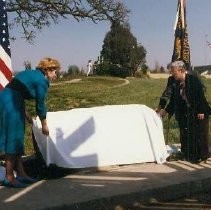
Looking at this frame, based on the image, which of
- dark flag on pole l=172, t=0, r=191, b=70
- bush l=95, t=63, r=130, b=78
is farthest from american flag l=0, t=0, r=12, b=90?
bush l=95, t=63, r=130, b=78

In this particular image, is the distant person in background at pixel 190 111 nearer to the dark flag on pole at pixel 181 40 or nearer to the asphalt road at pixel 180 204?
the dark flag on pole at pixel 181 40

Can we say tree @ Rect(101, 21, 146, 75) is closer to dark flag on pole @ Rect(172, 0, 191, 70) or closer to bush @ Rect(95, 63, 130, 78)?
bush @ Rect(95, 63, 130, 78)

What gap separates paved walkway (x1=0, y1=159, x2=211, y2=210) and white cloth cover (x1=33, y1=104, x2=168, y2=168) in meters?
0.18

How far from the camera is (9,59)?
302 inches

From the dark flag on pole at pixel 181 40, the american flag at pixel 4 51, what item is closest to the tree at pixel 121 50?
the dark flag on pole at pixel 181 40

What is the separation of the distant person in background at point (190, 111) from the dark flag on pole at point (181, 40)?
1.02 metres

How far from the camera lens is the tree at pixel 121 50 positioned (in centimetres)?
6606

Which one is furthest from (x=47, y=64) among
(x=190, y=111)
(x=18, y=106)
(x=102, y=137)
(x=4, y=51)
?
(x=190, y=111)

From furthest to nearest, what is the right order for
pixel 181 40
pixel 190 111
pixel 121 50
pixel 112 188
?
pixel 121 50 < pixel 181 40 < pixel 190 111 < pixel 112 188

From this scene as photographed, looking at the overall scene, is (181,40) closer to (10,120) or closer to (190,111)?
(190,111)

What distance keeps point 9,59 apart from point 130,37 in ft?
201

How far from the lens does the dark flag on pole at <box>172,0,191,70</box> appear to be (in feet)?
30.2

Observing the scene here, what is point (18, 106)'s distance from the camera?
21.9 feet

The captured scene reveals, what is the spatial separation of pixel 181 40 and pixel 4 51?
3179 millimetres
